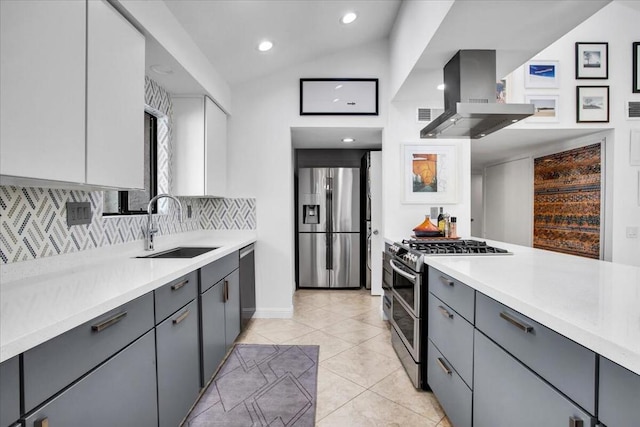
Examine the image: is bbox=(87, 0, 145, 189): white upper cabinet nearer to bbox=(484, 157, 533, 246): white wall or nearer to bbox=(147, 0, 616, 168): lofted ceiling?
bbox=(147, 0, 616, 168): lofted ceiling

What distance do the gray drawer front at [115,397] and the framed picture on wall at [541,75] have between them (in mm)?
4127

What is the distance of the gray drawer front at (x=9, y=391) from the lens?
0.68 metres

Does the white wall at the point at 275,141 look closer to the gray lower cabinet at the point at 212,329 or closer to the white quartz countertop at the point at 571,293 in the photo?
the gray lower cabinet at the point at 212,329

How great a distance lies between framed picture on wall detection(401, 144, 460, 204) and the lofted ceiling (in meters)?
0.53

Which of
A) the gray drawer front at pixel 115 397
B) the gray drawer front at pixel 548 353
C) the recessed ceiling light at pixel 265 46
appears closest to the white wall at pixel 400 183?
the recessed ceiling light at pixel 265 46

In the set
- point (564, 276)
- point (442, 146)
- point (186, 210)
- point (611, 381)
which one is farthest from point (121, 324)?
point (442, 146)

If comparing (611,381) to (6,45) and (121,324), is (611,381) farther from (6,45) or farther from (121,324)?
(6,45)

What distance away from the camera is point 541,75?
326cm

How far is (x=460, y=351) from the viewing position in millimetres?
1455

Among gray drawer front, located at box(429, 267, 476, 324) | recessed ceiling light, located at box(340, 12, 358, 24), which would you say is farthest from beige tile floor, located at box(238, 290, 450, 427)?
recessed ceiling light, located at box(340, 12, 358, 24)

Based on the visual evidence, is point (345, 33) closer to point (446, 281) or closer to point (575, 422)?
point (446, 281)

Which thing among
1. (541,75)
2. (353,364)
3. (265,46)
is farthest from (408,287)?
(541,75)

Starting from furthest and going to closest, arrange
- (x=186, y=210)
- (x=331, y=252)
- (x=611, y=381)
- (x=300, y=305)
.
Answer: (x=331, y=252)
(x=300, y=305)
(x=186, y=210)
(x=611, y=381)

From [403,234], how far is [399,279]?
0.97m
